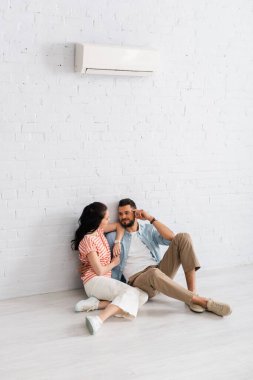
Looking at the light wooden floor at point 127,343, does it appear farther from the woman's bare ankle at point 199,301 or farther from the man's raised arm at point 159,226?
the man's raised arm at point 159,226

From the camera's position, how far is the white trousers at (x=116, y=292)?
11.4ft

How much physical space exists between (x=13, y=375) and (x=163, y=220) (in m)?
1.81

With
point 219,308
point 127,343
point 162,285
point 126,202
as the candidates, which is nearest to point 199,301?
point 219,308

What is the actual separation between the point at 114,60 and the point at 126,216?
1.10 meters

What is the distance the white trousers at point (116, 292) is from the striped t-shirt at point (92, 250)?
7 cm

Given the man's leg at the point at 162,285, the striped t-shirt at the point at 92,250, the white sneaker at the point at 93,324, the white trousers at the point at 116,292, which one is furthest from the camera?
the striped t-shirt at the point at 92,250

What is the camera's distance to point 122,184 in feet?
13.1

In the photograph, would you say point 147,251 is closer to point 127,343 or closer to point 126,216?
point 126,216

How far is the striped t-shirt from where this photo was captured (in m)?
3.71

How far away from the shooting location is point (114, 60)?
3.62 meters

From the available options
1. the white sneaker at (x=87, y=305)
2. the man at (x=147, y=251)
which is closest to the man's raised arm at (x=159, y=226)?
the man at (x=147, y=251)

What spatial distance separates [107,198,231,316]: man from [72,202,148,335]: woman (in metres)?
0.08

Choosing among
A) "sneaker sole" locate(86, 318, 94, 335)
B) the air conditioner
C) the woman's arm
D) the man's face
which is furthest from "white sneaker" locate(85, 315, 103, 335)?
the air conditioner

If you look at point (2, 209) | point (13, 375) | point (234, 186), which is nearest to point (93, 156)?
point (2, 209)
